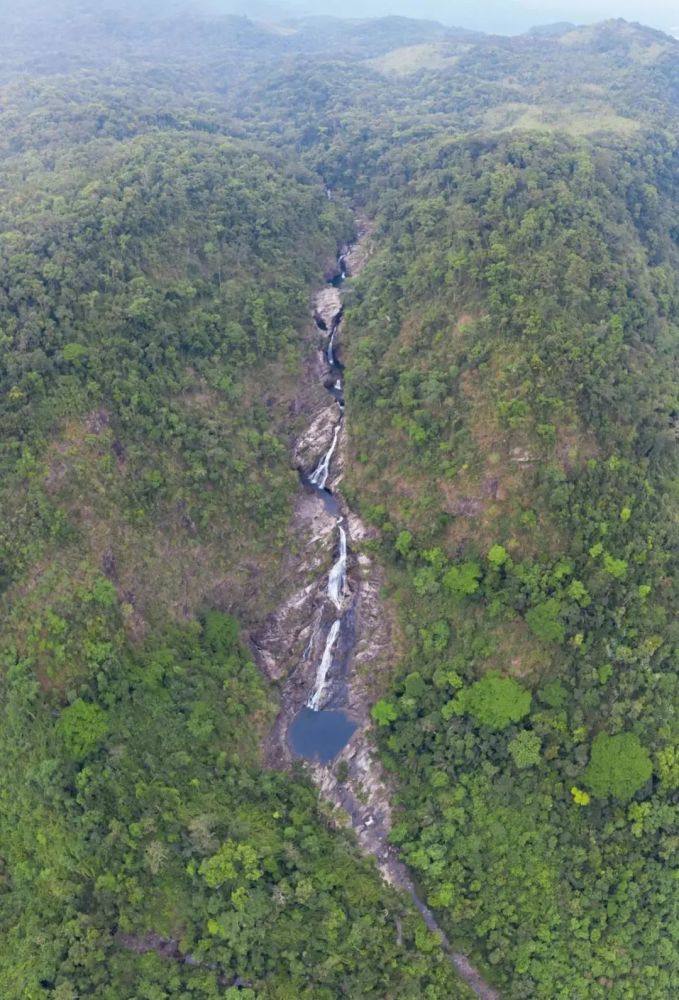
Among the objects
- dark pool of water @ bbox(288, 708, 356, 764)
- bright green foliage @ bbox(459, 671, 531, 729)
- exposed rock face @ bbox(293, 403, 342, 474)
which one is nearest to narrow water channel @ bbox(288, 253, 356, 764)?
dark pool of water @ bbox(288, 708, 356, 764)

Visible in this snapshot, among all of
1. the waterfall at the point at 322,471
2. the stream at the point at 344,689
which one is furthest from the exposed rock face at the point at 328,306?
the stream at the point at 344,689

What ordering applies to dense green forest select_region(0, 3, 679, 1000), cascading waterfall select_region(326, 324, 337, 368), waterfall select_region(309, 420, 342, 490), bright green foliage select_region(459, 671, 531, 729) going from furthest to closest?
cascading waterfall select_region(326, 324, 337, 368) → waterfall select_region(309, 420, 342, 490) → bright green foliage select_region(459, 671, 531, 729) → dense green forest select_region(0, 3, 679, 1000)

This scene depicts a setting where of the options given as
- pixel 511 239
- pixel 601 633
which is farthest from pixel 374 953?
pixel 511 239

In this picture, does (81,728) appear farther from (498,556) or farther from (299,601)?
(498,556)

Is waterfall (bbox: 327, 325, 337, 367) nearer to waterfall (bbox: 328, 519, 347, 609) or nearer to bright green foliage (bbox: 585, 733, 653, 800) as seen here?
waterfall (bbox: 328, 519, 347, 609)

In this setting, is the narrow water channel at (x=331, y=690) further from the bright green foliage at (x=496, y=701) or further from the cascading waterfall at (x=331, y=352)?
the cascading waterfall at (x=331, y=352)

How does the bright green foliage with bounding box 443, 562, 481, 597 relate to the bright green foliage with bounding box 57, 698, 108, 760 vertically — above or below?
above

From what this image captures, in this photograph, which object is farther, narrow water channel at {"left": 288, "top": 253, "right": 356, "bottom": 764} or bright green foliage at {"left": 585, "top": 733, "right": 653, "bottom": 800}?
narrow water channel at {"left": 288, "top": 253, "right": 356, "bottom": 764}
